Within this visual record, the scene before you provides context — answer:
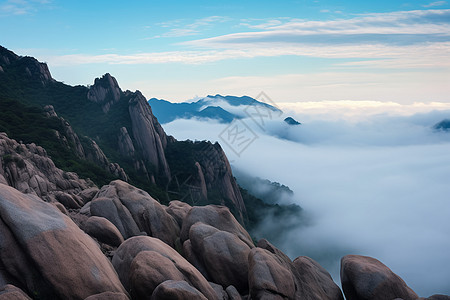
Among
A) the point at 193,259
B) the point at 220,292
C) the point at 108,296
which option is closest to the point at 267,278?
the point at 220,292

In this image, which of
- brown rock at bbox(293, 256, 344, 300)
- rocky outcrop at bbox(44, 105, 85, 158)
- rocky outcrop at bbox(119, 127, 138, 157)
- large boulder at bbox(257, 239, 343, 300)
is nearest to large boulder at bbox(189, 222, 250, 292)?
large boulder at bbox(257, 239, 343, 300)

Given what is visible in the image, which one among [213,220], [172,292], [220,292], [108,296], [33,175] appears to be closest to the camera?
[108,296]

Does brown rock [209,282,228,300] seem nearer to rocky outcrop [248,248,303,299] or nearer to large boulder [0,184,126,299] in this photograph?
rocky outcrop [248,248,303,299]

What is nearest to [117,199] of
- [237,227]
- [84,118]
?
[237,227]

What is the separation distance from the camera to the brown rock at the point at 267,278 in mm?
17578

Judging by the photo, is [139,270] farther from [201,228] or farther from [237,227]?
[237,227]

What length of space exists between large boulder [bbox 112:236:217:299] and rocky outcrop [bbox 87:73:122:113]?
100 m

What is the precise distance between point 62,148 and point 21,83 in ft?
207

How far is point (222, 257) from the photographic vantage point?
19688 mm

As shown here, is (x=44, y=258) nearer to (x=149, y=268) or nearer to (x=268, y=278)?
(x=149, y=268)

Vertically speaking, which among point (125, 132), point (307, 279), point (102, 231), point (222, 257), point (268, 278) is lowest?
point (307, 279)

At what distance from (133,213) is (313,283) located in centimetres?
1197

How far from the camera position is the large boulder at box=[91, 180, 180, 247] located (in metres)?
22.6

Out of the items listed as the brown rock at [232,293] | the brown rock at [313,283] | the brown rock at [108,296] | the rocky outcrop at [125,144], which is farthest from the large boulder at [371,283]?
the rocky outcrop at [125,144]
